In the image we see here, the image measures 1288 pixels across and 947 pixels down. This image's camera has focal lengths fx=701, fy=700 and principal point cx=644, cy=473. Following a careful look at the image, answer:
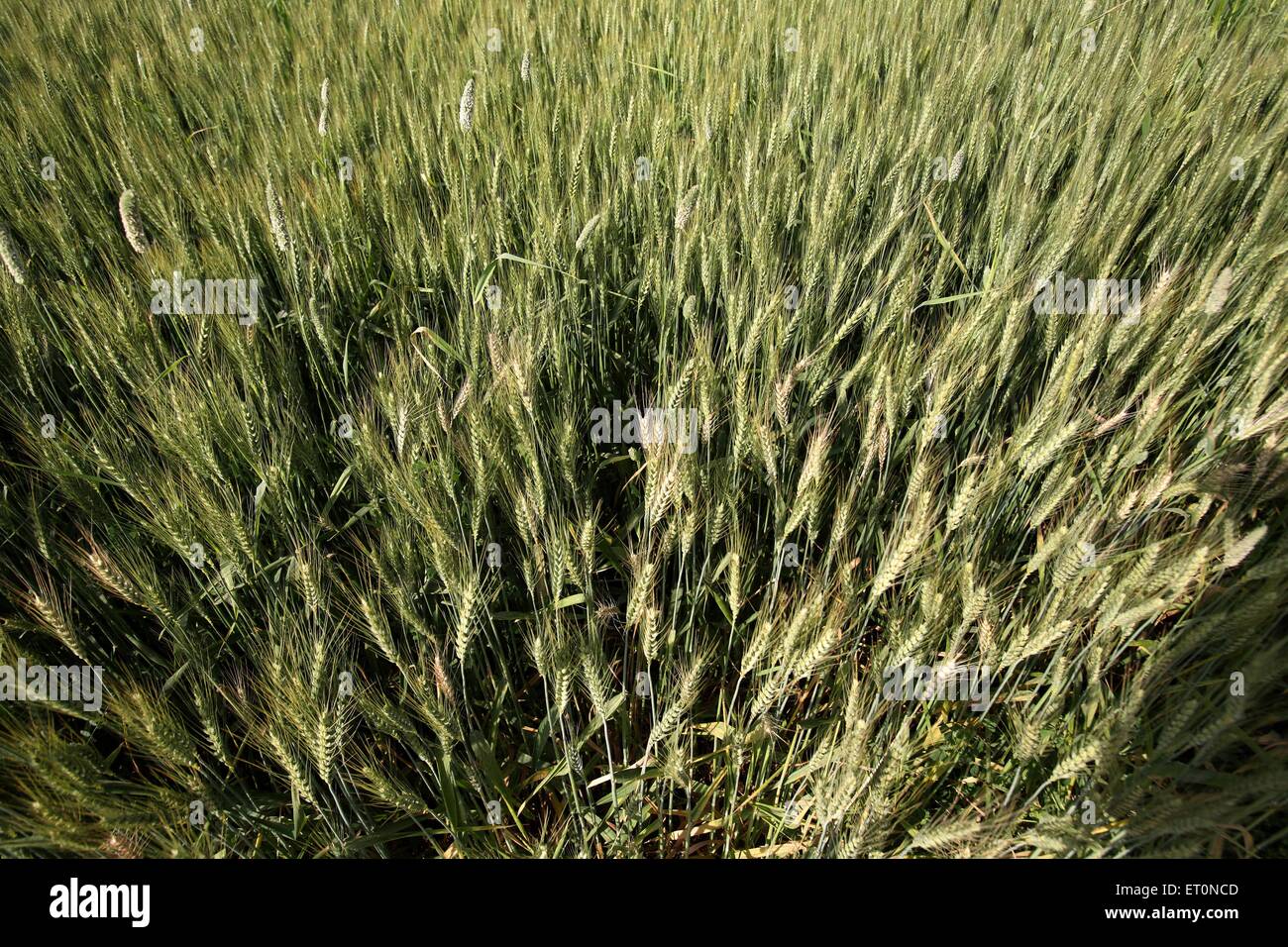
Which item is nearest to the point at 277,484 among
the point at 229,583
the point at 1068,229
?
the point at 229,583

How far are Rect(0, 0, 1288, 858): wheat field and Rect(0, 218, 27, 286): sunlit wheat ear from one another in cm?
1

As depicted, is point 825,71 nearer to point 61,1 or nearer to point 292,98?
point 292,98

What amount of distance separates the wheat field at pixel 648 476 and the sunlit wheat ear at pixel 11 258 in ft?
0.05

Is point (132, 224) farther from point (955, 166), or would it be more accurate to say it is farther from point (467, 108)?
point (955, 166)

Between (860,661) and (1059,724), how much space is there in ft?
1.39

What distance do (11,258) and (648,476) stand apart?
149 cm

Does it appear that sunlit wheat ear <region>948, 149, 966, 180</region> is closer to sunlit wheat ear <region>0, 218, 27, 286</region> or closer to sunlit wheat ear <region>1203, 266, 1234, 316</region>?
sunlit wheat ear <region>1203, 266, 1234, 316</region>

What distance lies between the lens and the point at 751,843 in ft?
4.72

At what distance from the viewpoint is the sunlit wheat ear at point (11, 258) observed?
1504 mm

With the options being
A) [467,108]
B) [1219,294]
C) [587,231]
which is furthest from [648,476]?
[467,108]

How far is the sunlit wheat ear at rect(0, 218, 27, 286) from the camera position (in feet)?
4.93

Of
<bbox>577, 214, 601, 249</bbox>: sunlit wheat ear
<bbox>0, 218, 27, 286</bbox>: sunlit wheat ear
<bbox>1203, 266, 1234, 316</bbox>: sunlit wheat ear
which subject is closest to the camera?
<bbox>1203, 266, 1234, 316</bbox>: sunlit wheat ear

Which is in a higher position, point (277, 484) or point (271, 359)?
point (271, 359)

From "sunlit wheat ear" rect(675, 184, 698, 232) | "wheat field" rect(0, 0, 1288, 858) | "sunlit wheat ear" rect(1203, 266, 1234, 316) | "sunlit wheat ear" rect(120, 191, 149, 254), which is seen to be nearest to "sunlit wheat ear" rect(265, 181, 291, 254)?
"wheat field" rect(0, 0, 1288, 858)
